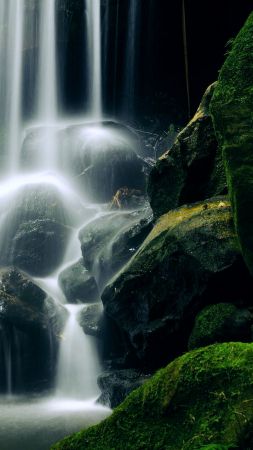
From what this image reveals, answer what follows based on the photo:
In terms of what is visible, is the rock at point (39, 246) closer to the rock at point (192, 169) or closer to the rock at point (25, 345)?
the rock at point (25, 345)

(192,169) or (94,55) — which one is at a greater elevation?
(94,55)

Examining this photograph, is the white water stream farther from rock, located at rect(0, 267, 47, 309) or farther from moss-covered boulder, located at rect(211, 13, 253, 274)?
moss-covered boulder, located at rect(211, 13, 253, 274)

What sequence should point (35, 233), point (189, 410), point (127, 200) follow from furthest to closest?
point (127, 200)
point (35, 233)
point (189, 410)

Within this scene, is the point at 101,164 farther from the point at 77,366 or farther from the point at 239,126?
the point at 239,126

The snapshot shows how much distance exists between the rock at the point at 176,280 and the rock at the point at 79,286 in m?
2.67

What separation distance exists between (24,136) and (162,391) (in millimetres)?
19489

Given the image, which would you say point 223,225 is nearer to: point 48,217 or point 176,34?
point 48,217

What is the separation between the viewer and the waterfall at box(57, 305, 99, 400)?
8289mm

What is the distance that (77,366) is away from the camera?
28.5 feet

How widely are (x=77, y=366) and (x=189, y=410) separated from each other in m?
6.28

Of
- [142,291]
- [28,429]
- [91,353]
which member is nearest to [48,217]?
[91,353]

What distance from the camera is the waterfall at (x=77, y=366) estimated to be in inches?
326

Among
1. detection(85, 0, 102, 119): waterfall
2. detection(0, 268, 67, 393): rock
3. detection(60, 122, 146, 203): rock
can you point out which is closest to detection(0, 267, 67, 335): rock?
detection(0, 268, 67, 393): rock

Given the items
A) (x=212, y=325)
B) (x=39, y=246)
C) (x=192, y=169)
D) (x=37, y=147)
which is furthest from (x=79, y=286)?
(x=37, y=147)
